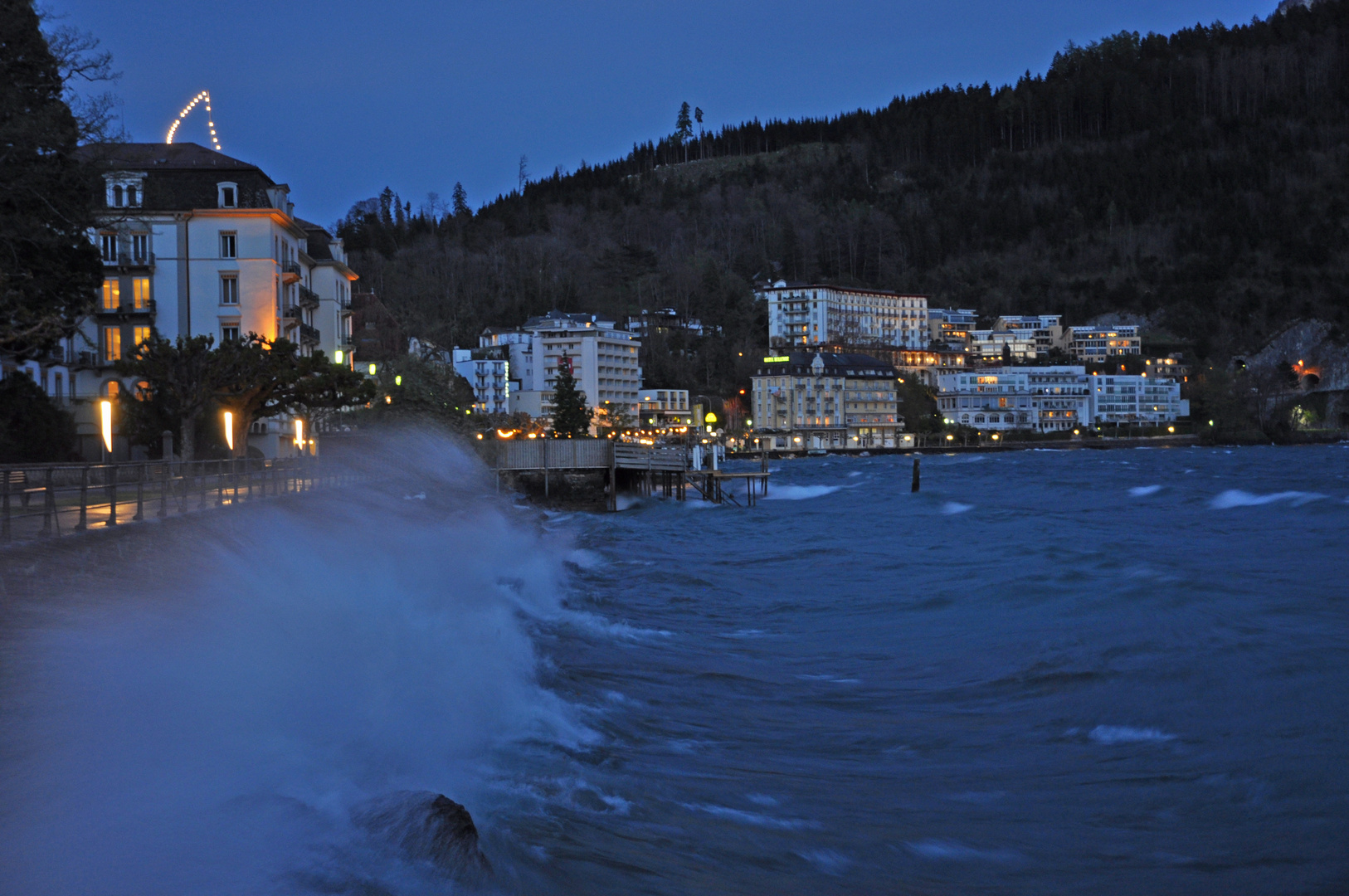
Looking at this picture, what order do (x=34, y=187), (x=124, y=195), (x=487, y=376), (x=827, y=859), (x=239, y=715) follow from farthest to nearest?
(x=487, y=376) < (x=124, y=195) < (x=34, y=187) < (x=239, y=715) < (x=827, y=859)

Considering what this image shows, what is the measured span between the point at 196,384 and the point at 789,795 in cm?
3086

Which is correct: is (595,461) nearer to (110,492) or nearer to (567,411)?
(567,411)

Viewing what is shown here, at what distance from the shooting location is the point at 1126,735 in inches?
463

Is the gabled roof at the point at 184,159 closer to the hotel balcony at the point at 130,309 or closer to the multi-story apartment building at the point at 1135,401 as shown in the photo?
the hotel balcony at the point at 130,309

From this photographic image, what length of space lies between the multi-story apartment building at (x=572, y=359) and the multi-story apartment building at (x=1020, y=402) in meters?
60.3

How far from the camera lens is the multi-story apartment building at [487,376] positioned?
146 metres

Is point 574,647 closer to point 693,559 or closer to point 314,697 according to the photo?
point 314,697

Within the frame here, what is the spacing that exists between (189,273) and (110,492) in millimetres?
36363

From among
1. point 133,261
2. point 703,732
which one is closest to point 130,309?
point 133,261

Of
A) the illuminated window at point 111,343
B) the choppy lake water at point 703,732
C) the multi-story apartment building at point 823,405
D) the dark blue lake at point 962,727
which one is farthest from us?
the multi-story apartment building at point 823,405

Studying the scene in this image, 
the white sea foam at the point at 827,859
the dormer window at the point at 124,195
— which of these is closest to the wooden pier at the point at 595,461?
the dormer window at the point at 124,195

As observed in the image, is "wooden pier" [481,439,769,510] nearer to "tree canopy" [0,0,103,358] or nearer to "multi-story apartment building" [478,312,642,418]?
"tree canopy" [0,0,103,358]

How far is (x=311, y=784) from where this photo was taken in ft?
29.5

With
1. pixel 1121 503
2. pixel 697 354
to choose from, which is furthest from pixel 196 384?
pixel 697 354
